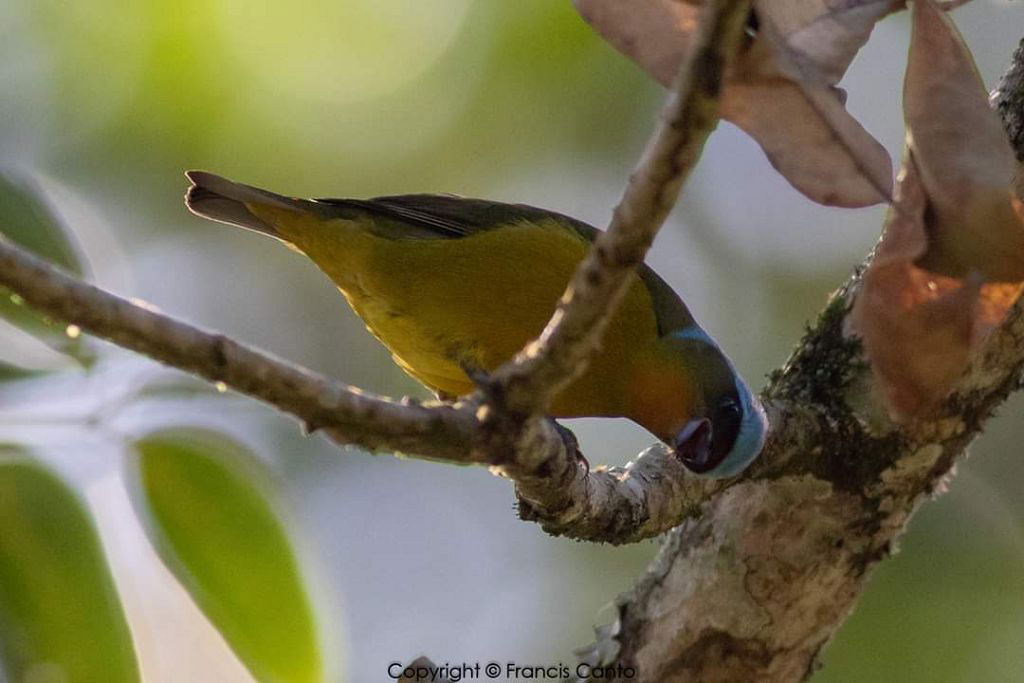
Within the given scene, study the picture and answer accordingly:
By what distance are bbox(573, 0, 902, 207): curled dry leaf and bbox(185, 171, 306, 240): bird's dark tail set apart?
215 cm

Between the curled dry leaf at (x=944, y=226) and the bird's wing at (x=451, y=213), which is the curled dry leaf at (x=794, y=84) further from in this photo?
the bird's wing at (x=451, y=213)

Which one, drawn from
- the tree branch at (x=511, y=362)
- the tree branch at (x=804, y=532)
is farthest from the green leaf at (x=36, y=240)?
the tree branch at (x=804, y=532)

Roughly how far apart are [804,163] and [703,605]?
167 centimetres

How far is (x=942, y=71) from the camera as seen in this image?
2.10 meters

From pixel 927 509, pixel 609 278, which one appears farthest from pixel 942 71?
pixel 927 509

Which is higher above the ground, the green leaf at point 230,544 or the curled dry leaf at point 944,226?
the curled dry leaf at point 944,226

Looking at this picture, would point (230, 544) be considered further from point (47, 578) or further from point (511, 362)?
point (511, 362)

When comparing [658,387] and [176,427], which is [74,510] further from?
[658,387]

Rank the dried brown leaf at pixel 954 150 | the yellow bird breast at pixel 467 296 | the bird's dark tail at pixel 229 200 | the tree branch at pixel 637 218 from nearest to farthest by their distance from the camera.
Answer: the tree branch at pixel 637 218 → the dried brown leaf at pixel 954 150 → the yellow bird breast at pixel 467 296 → the bird's dark tail at pixel 229 200

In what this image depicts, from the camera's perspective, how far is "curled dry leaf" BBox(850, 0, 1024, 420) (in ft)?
6.79

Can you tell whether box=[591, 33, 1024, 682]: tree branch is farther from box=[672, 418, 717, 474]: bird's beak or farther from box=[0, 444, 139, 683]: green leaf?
box=[0, 444, 139, 683]: green leaf

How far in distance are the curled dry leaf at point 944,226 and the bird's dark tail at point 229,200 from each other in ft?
7.78

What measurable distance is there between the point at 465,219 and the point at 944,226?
2.23 metres

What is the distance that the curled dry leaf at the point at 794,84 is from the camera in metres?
1.92
